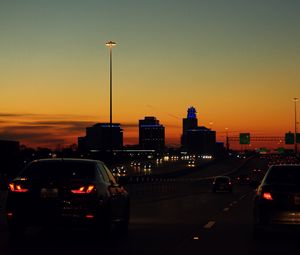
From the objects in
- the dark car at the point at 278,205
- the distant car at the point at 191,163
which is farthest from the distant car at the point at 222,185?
the distant car at the point at 191,163

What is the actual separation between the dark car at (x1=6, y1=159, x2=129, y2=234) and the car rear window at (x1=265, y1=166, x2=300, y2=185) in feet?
11.3

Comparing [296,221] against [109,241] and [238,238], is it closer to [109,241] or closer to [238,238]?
[238,238]

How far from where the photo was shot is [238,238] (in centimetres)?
1652

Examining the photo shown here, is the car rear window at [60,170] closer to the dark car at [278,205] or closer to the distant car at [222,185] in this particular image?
the dark car at [278,205]

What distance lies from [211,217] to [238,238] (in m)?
8.01

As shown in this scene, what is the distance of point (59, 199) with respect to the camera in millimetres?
15492

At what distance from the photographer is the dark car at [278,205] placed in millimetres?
15711

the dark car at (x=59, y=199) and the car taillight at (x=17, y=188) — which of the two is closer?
the dark car at (x=59, y=199)

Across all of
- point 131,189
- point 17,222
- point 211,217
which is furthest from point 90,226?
point 131,189

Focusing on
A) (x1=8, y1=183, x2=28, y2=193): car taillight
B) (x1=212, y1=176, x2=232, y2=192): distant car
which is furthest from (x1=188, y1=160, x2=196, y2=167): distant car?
(x1=8, y1=183, x2=28, y2=193): car taillight

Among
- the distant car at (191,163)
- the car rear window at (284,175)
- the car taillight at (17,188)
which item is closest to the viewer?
the car taillight at (17,188)

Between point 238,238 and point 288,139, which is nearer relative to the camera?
point 238,238

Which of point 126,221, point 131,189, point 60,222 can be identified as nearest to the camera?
point 60,222

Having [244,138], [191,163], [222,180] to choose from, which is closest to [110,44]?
[222,180]
